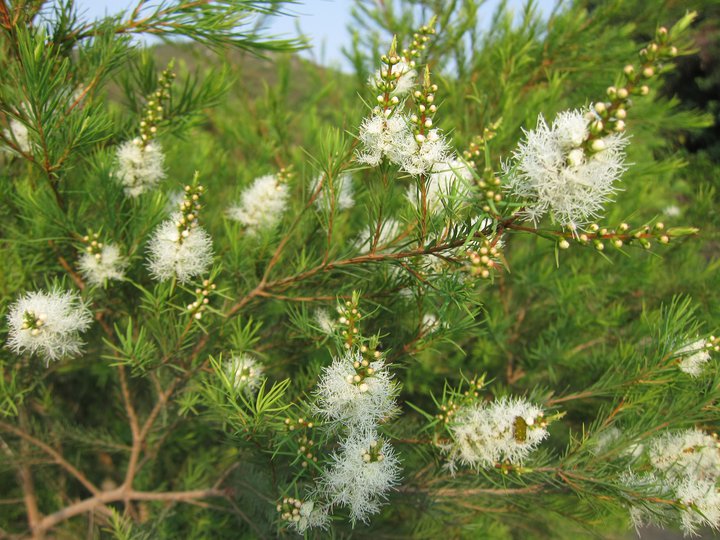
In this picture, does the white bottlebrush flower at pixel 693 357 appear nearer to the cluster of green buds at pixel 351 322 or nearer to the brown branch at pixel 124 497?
the cluster of green buds at pixel 351 322

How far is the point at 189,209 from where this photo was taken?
1.93 feet

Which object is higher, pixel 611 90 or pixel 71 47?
pixel 71 47

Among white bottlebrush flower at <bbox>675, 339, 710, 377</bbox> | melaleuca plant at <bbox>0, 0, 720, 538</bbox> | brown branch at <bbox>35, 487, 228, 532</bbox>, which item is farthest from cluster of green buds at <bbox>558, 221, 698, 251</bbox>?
brown branch at <bbox>35, 487, 228, 532</bbox>

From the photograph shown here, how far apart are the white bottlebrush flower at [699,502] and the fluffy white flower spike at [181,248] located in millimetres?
685

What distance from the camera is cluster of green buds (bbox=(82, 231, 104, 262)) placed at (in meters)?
0.65

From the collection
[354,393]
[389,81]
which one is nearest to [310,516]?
[354,393]

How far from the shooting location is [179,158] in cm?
121

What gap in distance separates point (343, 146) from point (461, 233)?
0.19 meters

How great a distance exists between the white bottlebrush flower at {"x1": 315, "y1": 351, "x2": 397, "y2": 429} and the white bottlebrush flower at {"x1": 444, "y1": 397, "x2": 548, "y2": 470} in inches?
3.8

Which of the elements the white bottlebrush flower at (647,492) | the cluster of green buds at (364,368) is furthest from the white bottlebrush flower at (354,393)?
the white bottlebrush flower at (647,492)

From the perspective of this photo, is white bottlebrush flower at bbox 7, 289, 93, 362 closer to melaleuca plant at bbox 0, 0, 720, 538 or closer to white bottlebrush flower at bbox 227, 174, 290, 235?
melaleuca plant at bbox 0, 0, 720, 538

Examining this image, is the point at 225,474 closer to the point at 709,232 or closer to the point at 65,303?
the point at 65,303

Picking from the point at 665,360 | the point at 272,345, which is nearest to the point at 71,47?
the point at 272,345

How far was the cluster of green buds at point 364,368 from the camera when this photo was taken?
470 mm
